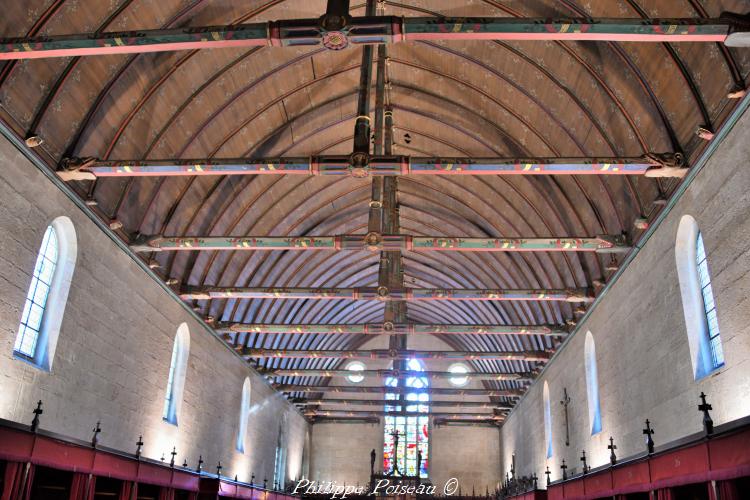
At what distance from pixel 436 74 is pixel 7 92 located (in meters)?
10.8

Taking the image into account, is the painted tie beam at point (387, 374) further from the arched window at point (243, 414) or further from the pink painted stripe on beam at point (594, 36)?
the pink painted stripe on beam at point (594, 36)

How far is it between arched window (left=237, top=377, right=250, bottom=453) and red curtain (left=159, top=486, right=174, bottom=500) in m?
9.51

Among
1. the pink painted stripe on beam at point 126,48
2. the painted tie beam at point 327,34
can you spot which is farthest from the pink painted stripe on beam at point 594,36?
the pink painted stripe on beam at point 126,48

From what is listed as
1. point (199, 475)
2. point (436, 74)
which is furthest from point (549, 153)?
point (199, 475)

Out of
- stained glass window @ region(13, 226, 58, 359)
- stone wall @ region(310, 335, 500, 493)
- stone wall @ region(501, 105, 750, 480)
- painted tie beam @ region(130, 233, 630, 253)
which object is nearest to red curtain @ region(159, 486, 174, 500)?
stained glass window @ region(13, 226, 58, 359)

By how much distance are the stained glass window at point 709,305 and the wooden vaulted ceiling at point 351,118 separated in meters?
1.44

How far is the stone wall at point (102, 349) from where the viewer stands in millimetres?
11570

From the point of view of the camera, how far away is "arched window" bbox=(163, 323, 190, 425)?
63.2 ft

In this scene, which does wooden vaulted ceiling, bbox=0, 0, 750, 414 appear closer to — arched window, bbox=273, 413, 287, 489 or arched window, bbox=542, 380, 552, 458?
arched window, bbox=542, 380, 552, 458

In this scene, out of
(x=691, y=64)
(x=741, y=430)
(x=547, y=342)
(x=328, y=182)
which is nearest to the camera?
(x=741, y=430)

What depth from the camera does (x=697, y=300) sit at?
11914mm

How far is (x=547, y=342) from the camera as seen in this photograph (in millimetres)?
24250

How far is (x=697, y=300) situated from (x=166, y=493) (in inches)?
529

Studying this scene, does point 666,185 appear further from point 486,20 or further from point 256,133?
point 256,133
